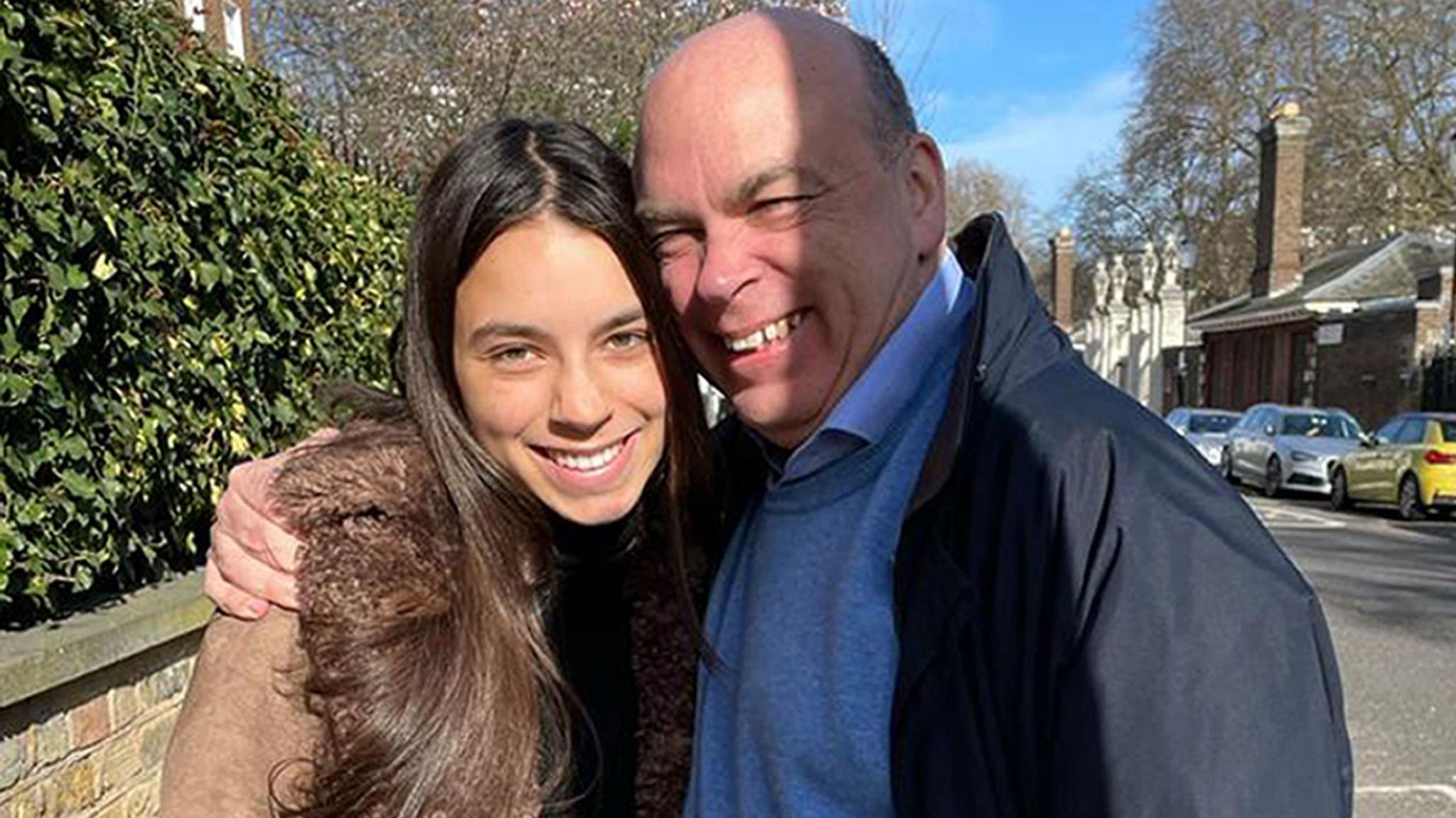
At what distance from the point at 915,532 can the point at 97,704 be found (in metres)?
2.66

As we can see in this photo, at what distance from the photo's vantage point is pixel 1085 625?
1.20 meters

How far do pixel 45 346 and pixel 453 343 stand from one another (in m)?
1.64

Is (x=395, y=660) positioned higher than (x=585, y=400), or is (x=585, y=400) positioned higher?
(x=585, y=400)

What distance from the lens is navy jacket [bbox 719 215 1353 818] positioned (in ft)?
3.72

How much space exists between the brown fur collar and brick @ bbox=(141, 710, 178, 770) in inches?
78.8

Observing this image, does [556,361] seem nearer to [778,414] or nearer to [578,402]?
[578,402]

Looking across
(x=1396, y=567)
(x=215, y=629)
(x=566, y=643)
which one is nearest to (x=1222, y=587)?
(x=566, y=643)

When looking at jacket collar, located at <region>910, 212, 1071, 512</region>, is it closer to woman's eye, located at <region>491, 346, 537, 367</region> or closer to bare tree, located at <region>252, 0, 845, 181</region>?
woman's eye, located at <region>491, 346, 537, 367</region>

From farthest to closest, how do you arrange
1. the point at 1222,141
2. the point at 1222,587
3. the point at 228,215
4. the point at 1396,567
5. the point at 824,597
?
1. the point at 1222,141
2. the point at 1396,567
3. the point at 228,215
4. the point at 824,597
5. the point at 1222,587

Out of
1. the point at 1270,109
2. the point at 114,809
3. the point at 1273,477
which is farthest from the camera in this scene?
the point at 1270,109

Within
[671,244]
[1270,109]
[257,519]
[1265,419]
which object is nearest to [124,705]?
[257,519]

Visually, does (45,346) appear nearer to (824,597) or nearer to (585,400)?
(585,400)

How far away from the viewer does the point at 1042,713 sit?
1.24 meters

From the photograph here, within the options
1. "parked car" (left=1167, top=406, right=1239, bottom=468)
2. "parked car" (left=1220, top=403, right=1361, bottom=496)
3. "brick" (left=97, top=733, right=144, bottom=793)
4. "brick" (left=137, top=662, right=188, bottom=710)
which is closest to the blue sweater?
"brick" (left=97, top=733, right=144, bottom=793)
